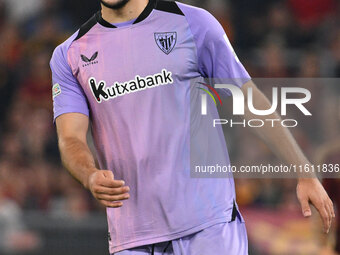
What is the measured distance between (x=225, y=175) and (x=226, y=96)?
399 mm

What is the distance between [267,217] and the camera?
23.9 feet

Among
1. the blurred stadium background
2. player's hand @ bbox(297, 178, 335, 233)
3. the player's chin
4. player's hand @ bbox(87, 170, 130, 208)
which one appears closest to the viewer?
player's hand @ bbox(87, 170, 130, 208)

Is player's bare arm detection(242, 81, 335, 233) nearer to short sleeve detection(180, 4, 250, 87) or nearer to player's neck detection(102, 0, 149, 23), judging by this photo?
short sleeve detection(180, 4, 250, 87)

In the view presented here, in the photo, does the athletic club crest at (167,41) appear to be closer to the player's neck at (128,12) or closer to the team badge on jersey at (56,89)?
the player's neck at (128,12)

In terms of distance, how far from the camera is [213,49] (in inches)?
138

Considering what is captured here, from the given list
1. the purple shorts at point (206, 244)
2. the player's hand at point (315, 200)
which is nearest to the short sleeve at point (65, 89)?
the purple shorts at point (206, 244)

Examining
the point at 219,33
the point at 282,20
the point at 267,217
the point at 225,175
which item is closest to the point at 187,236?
the point at 225,175

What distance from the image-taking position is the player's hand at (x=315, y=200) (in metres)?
3.32

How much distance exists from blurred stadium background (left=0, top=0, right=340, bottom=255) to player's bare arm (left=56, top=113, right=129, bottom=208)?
118 inches

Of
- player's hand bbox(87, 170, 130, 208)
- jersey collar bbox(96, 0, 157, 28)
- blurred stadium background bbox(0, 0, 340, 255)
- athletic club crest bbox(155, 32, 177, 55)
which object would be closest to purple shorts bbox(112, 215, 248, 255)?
player's hand bbox(87, 170, 130, 208)

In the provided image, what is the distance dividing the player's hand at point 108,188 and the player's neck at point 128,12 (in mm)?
871

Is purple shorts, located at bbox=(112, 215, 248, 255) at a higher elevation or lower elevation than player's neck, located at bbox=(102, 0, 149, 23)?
lower

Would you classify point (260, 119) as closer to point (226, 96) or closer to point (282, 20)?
point (226, 96)

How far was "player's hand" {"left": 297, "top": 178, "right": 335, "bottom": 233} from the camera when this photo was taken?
10.9ft
